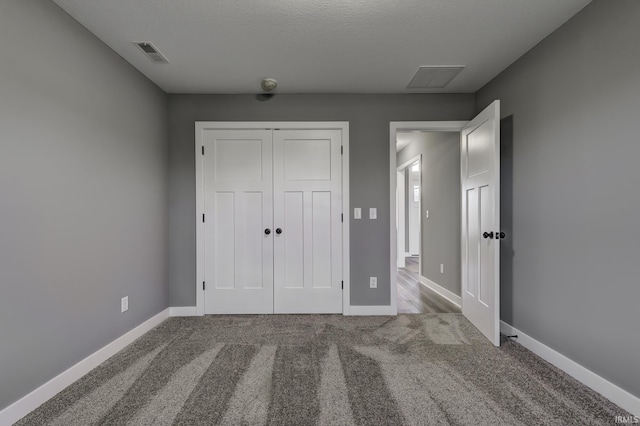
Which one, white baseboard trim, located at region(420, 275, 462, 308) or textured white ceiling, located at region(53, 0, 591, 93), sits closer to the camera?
textured white ceiling, located at region(53, 0, 591, 93)

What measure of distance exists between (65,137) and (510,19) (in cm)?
299

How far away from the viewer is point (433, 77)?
2.72 meters

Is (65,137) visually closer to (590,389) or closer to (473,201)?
(473,201)

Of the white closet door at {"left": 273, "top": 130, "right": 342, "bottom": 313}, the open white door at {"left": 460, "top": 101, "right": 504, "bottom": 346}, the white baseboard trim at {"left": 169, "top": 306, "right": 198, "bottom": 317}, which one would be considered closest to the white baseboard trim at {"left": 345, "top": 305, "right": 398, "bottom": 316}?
the white closet door at {"left": 273, "top": 130, "right": 342, "bottom": 313}

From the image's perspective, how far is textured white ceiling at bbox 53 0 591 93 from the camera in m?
1.80

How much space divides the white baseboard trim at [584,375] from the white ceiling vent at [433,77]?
232 centimetres

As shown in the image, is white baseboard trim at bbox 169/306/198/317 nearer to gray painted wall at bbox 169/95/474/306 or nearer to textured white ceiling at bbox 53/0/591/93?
gray painted wall at bbox 169/95/474/306

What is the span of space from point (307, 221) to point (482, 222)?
167 cm

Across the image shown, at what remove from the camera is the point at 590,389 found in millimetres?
1757

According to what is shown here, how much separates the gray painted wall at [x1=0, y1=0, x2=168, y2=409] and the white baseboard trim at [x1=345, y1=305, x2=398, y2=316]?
2.00m

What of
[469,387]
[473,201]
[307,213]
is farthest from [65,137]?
[473,201]

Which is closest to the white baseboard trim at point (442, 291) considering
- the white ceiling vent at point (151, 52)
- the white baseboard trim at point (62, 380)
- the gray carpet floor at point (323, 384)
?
the gray carpet floor at point (323, 384)

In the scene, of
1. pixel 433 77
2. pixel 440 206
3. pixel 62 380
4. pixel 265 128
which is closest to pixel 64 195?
pixel 62 380

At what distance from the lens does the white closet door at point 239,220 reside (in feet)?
10.2
